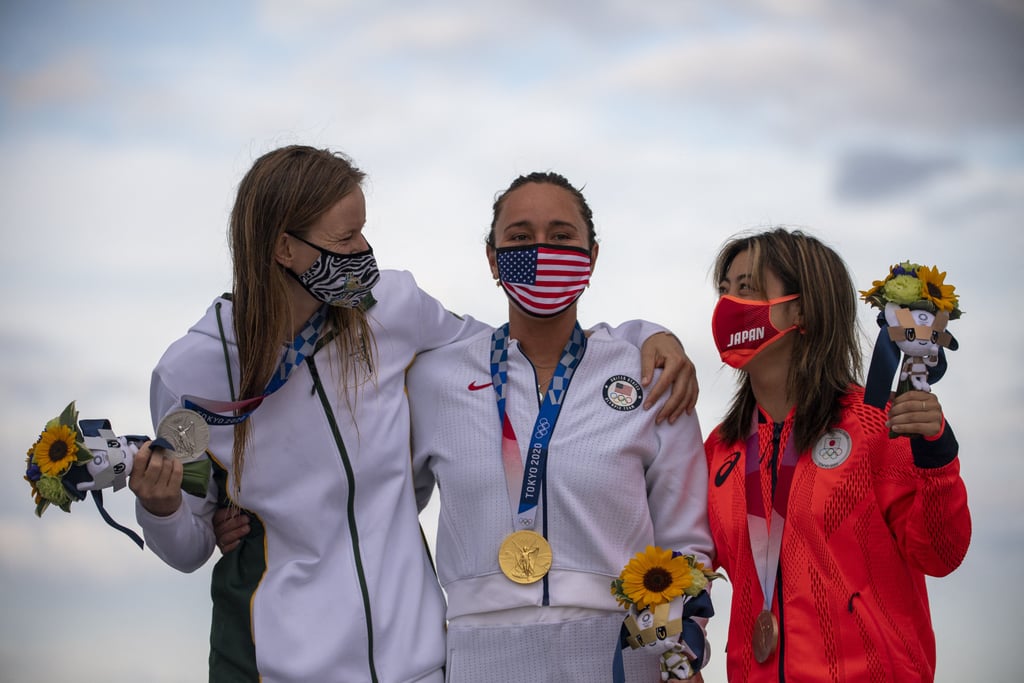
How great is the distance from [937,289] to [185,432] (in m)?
2.53

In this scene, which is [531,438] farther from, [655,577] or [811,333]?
[811,333]

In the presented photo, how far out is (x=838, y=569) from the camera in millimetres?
3916

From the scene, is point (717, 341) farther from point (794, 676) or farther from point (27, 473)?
point (27, 473)

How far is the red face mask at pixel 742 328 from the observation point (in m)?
4.27

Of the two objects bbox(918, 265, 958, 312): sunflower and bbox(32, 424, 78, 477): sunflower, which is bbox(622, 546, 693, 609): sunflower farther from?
bbox(32, 424, 78, 477): sunflower

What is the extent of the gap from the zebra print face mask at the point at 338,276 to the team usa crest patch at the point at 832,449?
1716mm

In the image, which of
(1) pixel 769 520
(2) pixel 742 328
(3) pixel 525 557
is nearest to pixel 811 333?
(2) pixel 742 328

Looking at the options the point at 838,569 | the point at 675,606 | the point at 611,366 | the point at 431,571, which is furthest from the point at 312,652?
the point at 838,569

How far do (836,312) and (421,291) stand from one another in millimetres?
1632

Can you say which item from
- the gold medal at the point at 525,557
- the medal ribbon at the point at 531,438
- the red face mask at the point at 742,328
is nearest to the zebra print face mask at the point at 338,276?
the medal ribbon at the point at 531,438

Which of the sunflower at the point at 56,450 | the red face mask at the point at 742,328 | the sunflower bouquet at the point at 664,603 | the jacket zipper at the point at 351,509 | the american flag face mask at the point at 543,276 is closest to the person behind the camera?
the sunflower at the point at 56,450

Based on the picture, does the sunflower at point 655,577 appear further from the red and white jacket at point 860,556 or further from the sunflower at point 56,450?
the sunflower at point 56,450

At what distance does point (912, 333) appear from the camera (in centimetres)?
376

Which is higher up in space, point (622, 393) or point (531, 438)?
point (622, 393)
